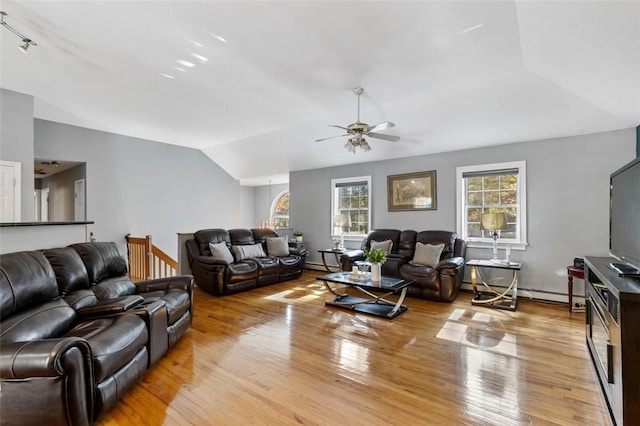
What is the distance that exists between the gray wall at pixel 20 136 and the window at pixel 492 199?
6.72 m

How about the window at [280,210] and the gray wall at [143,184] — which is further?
the window at [280,210]

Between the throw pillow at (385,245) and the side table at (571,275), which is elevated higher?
the throw pillow at (385,245)

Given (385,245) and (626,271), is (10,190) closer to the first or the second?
(385,245)

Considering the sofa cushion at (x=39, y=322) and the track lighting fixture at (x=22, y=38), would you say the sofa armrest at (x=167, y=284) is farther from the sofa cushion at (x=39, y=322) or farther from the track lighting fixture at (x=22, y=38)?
the track lighting fixture at (x=22, y=38)

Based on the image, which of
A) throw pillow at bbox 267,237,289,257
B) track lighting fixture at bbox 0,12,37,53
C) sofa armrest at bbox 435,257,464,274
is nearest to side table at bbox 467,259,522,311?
sofa armrest at bbox 435,257,464,274

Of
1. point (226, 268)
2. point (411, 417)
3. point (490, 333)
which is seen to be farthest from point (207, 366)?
point (490, 333)

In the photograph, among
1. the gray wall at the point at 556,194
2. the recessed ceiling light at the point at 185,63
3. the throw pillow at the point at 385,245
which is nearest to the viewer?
the recessed ceiling light at the point at 185,63

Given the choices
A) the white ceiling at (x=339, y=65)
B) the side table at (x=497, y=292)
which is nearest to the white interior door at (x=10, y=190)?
the white ceiling at (x=339, y=65)

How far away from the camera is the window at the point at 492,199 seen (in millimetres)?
4891

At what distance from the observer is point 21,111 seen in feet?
14.9

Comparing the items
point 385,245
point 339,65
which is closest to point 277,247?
point 385,245

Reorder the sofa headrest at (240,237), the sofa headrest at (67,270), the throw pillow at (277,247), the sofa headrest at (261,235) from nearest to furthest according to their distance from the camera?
the sofa headrest at (67,270) < the sofa headrest at (240,237) < the throw pillow at (277,247) < the sofa headrest at (261,235)

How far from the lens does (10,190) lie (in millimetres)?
4371

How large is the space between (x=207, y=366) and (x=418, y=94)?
4.05 m
